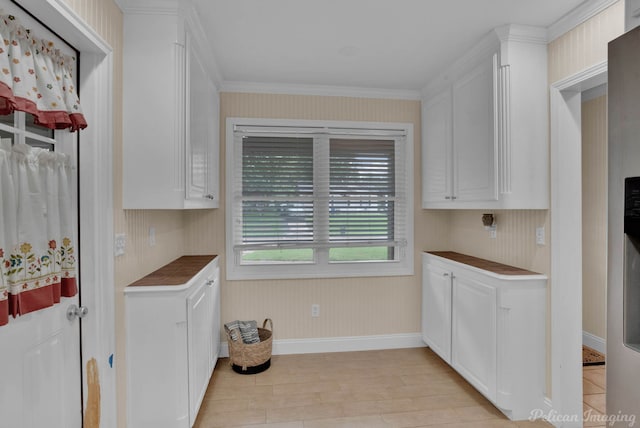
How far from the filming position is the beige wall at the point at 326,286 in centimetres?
317

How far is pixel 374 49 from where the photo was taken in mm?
2508

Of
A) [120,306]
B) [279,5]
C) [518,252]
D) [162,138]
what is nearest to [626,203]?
[518,252]

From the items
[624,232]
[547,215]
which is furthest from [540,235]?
[624,232]

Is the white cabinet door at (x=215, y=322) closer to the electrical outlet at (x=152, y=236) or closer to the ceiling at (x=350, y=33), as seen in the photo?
the electrical outlet at (x=152, y=236)

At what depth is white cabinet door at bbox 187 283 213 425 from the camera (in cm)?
202

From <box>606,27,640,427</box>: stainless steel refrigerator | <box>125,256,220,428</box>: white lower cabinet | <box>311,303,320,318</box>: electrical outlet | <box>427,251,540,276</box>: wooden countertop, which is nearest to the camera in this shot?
<box>606,27,640,427</box>: stainless steel refrigerator

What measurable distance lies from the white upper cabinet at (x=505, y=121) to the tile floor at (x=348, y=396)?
55.5 inches

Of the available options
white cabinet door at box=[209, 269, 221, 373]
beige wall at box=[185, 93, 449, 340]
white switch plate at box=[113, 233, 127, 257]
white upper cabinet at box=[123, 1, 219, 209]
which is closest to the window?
beige wall at box=[185, 93, 449, 340]

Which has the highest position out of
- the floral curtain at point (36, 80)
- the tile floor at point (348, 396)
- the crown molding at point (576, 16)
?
the crown molding at point (576, 16)

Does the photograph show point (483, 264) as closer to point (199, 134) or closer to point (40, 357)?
point (199, 134)

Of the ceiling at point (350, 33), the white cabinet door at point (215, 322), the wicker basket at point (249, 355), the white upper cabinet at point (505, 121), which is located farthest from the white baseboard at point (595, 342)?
the white cabinet door at point (215, 322)

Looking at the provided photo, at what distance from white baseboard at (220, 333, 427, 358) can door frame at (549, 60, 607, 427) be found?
1.39 meters

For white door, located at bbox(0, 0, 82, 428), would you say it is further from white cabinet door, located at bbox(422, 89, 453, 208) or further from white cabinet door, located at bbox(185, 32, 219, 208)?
white cabinet door, located at bbox(422, 89, 453, 208)

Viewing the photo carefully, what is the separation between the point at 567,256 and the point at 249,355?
2.39 metres
